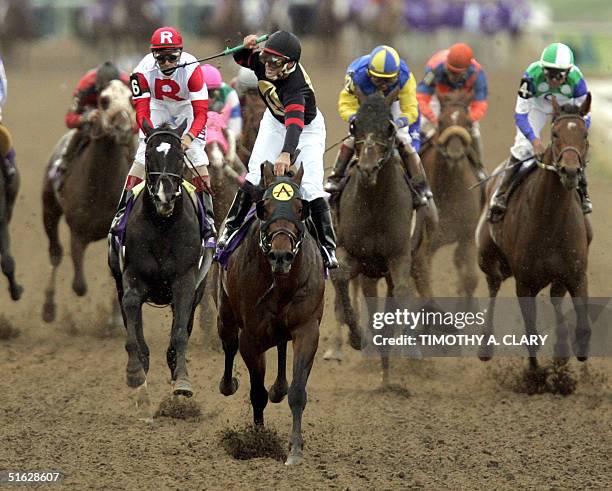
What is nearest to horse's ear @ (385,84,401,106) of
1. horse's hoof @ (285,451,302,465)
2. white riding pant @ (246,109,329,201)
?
white riding pant @ (246,109,329,201)

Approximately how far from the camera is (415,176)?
10086mm

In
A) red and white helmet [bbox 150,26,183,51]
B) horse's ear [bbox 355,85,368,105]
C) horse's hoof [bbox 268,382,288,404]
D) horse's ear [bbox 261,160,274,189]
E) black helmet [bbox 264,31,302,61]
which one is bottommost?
horse's hoof [bbox 268,382,288,404]

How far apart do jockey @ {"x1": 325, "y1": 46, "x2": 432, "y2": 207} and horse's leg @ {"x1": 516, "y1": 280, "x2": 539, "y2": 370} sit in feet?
3.26

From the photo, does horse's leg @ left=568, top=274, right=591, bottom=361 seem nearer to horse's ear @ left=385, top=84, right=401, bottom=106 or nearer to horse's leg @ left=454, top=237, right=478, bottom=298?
horse's ear @ left=385, top=84, right=401, bottom=106

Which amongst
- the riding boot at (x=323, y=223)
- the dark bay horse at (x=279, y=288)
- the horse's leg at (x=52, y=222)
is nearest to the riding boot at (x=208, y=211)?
the dark bay horse at (x=279, y=288)

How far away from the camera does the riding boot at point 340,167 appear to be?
10.1 meters

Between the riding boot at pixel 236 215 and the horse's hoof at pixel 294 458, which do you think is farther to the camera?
the riding boot at pixel 236 215

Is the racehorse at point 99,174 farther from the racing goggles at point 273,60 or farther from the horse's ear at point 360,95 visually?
the racing goggles at point 273,60

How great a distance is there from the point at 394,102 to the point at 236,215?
282 cm

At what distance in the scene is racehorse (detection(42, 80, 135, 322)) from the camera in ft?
35.9

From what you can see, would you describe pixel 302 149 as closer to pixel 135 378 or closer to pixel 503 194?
pixel 135 378

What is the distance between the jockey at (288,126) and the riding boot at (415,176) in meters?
1.87

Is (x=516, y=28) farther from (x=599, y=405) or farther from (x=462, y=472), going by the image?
(x=462, y=472)

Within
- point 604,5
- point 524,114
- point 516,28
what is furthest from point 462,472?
point 604,5
